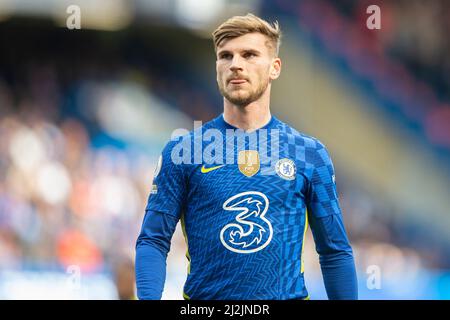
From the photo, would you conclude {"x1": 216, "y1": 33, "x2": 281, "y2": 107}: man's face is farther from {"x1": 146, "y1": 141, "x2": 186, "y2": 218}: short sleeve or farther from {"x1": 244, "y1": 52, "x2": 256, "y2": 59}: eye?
{"x1": 146, "y1": 141, "x2": 186, "y2": 218}: short sleeve

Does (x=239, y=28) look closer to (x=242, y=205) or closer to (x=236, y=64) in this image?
(x=236, y=64)

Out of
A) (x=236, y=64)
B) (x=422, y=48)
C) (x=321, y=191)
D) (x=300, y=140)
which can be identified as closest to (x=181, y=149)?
(x=236, y=64)

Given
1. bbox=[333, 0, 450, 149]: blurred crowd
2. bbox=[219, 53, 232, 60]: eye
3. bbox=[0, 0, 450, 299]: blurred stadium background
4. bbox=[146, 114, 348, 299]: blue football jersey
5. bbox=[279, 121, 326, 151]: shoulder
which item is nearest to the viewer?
bbox=[146, 114, 348, 299]: blue football jersey

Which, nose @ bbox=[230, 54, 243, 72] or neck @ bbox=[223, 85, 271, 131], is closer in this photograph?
nose @ bbox=[230, 54, 243, 72]

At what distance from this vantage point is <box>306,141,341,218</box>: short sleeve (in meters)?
3.68

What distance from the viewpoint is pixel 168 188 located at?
3.59 meters

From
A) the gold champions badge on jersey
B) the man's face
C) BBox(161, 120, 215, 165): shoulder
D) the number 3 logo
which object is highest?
the man's face

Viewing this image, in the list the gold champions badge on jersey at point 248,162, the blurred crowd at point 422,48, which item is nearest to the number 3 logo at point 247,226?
the gold champions badge on jersey at point 248,162

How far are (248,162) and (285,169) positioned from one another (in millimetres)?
185

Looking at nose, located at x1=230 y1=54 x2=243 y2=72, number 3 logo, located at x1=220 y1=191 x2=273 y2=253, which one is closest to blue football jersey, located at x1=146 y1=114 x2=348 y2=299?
number 3 logo, located at x1=220 y1=191 x2=273 y2=253

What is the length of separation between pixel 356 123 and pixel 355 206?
1168 millimetres

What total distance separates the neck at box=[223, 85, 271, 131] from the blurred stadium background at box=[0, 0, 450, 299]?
16.7 feet

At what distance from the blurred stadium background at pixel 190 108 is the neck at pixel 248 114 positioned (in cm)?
508
